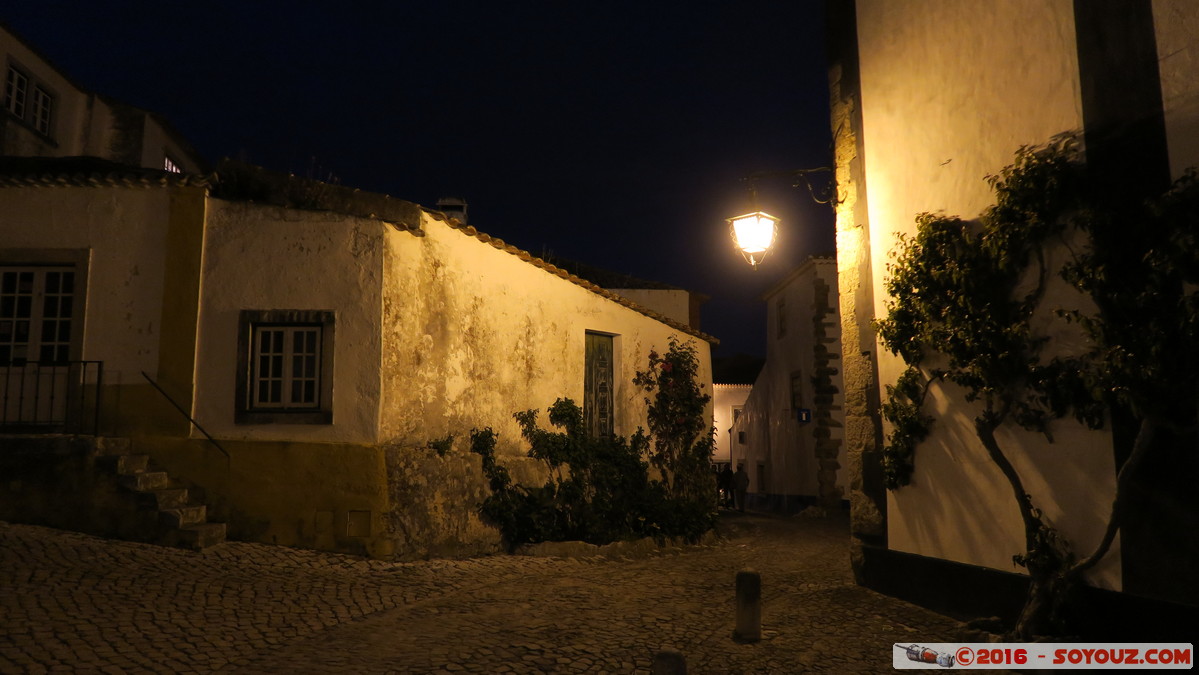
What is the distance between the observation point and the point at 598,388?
43.5ft

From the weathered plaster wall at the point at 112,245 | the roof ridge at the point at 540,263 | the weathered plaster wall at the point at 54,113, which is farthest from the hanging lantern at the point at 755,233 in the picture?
the weathered plaster wall at the point at 54,113

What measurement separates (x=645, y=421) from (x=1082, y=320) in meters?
9.09

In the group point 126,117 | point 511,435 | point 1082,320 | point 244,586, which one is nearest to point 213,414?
point 244,586

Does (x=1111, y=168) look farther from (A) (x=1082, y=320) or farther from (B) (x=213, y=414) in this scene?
(B) (x=213, y=414)

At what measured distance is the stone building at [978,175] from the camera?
510 cm

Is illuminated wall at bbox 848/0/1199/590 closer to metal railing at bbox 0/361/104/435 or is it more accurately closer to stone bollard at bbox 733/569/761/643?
stone bollard at bbox 733/569/761/643

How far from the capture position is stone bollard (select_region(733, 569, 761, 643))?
19.6ft

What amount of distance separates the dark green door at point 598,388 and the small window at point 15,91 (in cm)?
1266

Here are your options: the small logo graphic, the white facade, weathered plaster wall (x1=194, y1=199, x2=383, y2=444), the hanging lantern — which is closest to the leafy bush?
weathered plaster wall (x1=194, y1=199, x2=383, y2=444)

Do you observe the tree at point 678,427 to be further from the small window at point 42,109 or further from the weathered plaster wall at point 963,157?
the small window at point 42,109

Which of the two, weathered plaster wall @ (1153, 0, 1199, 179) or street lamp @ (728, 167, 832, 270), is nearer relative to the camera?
weathered plaster wall @ (1153, 0, 1199, 179)

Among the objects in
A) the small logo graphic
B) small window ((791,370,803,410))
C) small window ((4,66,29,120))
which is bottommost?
the small logo graphic

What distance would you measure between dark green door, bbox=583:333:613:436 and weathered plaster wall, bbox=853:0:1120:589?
18.7 feet

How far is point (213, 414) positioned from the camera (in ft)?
30.3
